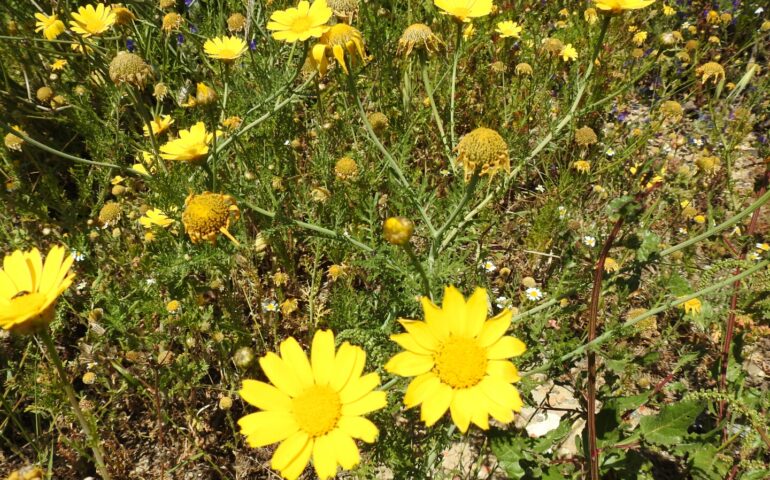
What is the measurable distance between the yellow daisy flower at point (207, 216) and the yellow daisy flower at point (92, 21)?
1.61m

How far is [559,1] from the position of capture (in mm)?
4406

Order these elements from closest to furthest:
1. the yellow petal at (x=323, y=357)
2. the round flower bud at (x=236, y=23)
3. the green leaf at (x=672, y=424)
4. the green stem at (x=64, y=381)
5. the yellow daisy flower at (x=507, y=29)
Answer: the green stem at (x=64, y=381) → the yellow petal at (x=323, y=357) → the green leaf at (x=672, y=424) → the round flower bud at (x=236, y=23) → the yellow daisy flower at (x=507, y=29)

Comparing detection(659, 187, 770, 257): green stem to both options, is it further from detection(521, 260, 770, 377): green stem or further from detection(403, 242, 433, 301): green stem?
detection(403, 242, 433, 301): green stem

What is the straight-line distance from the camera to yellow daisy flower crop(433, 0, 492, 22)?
2121 mm

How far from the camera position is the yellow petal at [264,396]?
1.32 m

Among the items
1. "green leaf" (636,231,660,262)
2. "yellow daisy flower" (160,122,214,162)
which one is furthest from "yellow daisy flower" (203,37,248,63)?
"green leaf" (636,231,660,262)

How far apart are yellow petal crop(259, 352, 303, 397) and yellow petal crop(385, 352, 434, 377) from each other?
0.30 meters

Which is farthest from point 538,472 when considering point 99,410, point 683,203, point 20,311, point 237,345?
point 683,203

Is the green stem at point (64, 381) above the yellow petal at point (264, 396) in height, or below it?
below

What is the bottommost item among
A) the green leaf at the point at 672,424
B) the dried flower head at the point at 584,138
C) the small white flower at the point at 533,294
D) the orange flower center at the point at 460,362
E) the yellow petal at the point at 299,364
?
the yellow petal at the point at 299,364

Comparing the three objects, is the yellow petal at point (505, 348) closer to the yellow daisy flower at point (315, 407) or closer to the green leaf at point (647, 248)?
the yellow daisy flower at point (315, 407)

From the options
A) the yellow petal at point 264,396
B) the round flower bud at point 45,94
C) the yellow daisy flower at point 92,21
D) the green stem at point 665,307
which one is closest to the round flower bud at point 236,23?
the yellow daisy flower at point 92,21

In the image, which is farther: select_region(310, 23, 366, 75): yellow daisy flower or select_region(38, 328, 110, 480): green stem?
select_region(310, 23, 366, 75): yellow daisy flower

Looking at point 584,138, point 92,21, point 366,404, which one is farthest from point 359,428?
point 92,21
